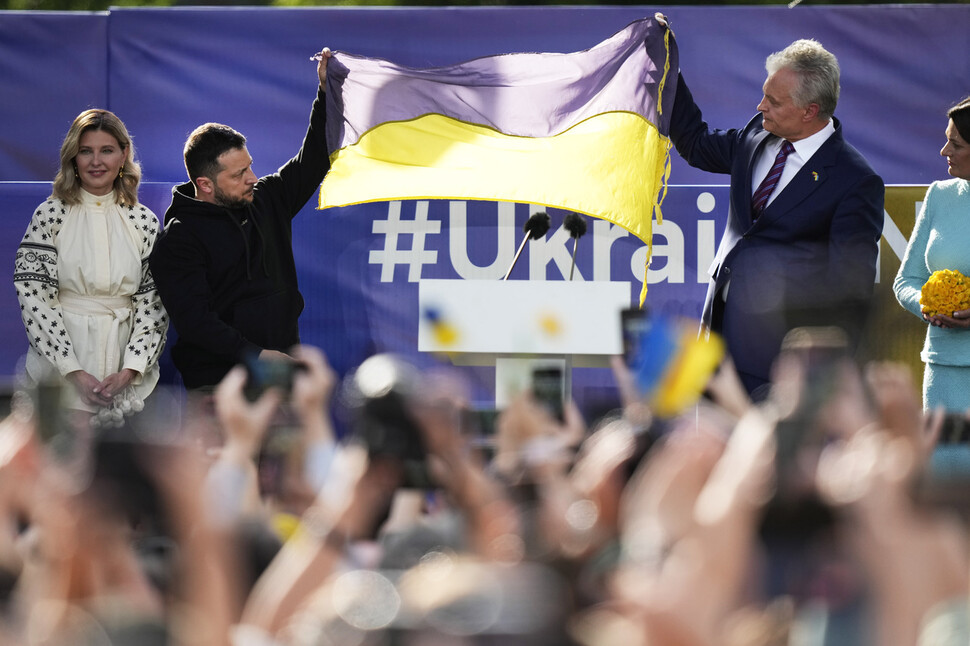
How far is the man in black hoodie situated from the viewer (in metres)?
4.03

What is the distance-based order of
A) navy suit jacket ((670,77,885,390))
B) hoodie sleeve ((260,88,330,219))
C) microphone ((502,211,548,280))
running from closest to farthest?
navy suit jacket ((670,77,885,390)) → hoodie sleeve ((260,88,330,219)) → microphone ((502,211,548,280))

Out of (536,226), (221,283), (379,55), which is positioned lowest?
(221,283)

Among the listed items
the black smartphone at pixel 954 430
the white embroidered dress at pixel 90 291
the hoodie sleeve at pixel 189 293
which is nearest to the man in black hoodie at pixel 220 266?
the hoodie sleeve at pixel 189 293

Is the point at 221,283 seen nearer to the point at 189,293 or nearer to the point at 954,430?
the point at 189,293

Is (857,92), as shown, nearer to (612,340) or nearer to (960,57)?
(960,57)

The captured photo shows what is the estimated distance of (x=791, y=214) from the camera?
3.56 meters

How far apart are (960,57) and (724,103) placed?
1.05 meters

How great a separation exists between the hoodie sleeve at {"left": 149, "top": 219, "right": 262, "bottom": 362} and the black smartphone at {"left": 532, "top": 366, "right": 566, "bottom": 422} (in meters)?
1.23

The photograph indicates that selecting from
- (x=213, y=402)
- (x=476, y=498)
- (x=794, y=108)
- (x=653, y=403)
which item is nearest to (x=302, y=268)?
(x=213, y=402)

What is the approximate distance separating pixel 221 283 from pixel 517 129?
126 centimetres

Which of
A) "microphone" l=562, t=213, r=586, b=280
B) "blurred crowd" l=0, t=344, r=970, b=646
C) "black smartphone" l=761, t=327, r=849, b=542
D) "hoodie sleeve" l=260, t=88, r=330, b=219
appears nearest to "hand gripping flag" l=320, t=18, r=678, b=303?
"hoodie sleeve" l=260, t=88, r=330, b=219

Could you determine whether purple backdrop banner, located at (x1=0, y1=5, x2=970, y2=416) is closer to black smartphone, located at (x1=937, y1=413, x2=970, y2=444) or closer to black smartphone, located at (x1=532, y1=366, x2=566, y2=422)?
black smartphone, located at (x1=532, y1=366, x2=566, y2=422)

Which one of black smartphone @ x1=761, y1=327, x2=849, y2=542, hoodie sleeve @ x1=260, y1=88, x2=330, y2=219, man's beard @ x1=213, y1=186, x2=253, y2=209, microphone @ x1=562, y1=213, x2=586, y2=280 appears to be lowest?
black smartphone @ x1=761, y1=327, x2=849, y2=542

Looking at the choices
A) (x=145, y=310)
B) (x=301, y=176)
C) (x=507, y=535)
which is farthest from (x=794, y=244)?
Answer: (x=145, y=310)
